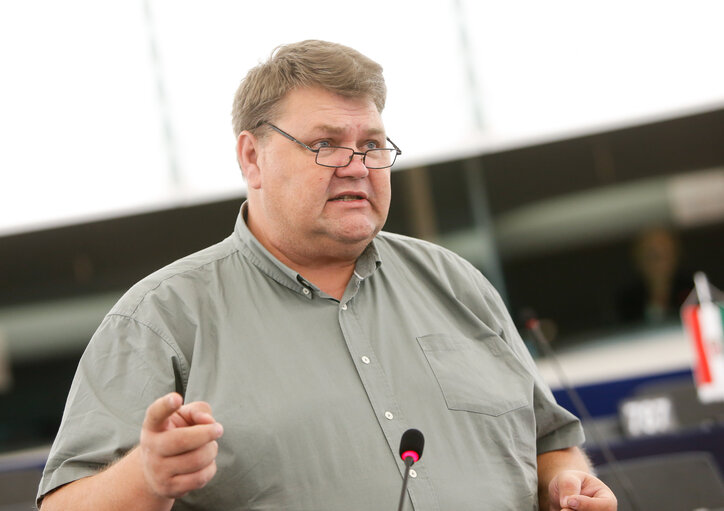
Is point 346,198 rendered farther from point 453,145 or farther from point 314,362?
point 453,145

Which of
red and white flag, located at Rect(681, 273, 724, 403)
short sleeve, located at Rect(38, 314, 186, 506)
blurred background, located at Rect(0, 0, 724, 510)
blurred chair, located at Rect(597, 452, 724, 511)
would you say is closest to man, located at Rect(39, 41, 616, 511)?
short sleeve, located at Rect(38, 314, 186, 506)

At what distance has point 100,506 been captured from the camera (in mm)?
1374

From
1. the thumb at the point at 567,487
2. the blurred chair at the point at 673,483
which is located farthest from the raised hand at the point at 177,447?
the blurred chair at the point at 673,483

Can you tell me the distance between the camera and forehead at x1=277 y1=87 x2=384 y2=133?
5.54ft

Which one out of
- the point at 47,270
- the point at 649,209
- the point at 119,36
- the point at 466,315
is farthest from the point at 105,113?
the point at 466,315

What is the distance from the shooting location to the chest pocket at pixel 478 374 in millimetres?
1669

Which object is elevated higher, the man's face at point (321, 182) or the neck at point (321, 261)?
the man's face at point (321, 182)

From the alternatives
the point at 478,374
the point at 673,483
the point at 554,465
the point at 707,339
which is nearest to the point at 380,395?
the point at 478,374

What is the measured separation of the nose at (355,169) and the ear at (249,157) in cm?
20

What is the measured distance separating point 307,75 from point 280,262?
14.3 inches

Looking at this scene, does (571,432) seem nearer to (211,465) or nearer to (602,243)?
(211,465)

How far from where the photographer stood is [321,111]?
Result: 169 cm

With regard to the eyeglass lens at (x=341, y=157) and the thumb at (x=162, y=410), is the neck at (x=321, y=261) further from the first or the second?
the thumb at (x=162, y=410)

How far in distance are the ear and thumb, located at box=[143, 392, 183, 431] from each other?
0.66 m
